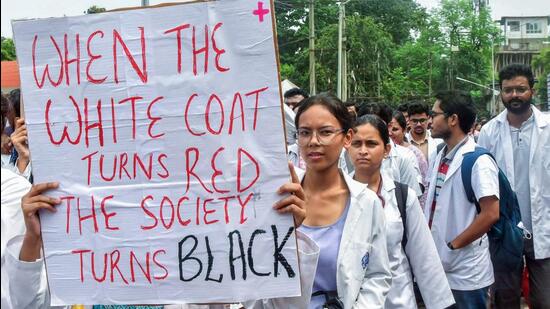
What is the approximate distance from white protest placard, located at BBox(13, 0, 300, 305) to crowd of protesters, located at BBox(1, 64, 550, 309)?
118mm

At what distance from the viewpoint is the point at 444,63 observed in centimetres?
6788

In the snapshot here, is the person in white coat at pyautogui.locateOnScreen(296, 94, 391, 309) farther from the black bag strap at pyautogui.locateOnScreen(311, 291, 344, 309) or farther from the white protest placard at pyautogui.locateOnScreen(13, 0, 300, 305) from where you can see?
the white protest placard at pyautogui.locateOnScreen(13, 0, 300, 305)

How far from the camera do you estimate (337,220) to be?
352 centimetres

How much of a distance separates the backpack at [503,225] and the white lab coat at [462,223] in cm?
4

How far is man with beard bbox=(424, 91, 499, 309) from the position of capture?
16.8ft

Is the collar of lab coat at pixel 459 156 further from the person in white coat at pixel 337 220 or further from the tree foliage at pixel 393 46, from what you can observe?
the tree foliage at pixel 393 46

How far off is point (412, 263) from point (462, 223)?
1.11 meters

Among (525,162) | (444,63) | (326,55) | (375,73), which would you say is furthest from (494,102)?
(525,162)

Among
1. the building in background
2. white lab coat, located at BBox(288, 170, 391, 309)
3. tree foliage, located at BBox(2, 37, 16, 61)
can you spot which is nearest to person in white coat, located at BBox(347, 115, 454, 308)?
white lab coat, located at BBox(288, 170, 391, 309)

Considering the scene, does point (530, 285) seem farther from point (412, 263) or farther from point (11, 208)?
point (11, 208)

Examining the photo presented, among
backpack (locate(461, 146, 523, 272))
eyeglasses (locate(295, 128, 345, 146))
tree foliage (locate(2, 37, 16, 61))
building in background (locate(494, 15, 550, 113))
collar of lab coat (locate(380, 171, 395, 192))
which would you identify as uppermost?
building in background (locate(494, 15, 550, 113))

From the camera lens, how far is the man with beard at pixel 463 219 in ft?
16.8

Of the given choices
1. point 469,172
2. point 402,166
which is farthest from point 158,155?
point 402,166

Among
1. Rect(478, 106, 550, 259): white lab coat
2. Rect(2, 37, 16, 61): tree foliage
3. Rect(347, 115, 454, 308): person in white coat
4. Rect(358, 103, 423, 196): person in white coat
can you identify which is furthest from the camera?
Rect(358, 103, 423, 196): person in white coat
